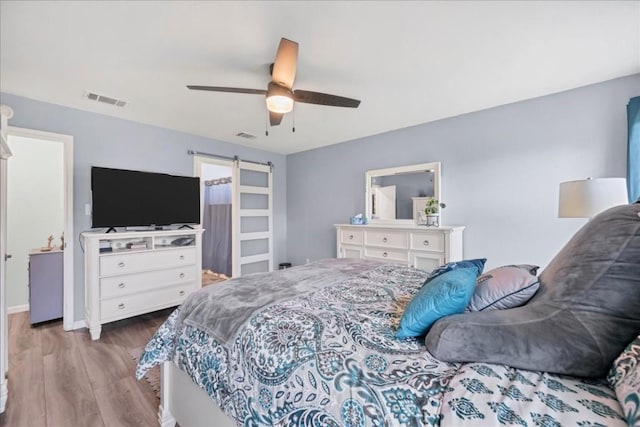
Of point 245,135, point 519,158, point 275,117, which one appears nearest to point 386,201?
point 519,158

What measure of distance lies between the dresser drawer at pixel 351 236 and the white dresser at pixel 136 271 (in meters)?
2.03

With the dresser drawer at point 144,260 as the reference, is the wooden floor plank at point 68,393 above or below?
below

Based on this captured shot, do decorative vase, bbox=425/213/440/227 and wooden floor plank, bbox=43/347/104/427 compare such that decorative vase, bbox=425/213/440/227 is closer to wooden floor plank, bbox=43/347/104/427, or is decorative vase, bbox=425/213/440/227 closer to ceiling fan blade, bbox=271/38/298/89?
ceiling fan blade, bbox=271/38/298/89

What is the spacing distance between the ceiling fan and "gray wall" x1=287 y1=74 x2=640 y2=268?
187cm

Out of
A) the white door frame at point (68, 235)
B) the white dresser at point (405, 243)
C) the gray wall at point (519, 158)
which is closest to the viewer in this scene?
the gray wall at point (519, 158)

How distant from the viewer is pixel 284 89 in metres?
2.07

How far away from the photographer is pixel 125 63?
2211 mm

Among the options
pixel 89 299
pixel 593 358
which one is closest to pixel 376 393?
pixel 593 358

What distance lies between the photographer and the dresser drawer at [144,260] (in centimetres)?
294

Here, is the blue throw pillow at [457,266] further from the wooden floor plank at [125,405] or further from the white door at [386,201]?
the white door at [386,201]

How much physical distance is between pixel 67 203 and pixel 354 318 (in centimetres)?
352

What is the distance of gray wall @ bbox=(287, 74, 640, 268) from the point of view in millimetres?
2586

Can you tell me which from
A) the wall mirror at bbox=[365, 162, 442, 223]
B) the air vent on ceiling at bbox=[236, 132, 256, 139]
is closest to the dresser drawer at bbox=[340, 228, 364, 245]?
the wall mirror at bbox=[365, 162, 442, 223]

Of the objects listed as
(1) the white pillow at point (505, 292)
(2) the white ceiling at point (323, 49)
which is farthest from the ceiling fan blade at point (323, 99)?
(1) the white pillow at point (505, 292)
